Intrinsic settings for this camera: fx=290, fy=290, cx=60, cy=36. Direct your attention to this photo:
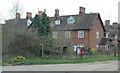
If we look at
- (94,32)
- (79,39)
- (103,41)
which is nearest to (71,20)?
(79,39)

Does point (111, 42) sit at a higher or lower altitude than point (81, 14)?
lower

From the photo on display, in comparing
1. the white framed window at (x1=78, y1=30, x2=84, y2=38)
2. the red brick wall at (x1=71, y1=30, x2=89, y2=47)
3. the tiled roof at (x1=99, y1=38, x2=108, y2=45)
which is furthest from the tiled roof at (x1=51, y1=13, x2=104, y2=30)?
the tiled roof at (x1=99, y1=38, x2=108, y2=45)

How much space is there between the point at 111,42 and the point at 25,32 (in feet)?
101

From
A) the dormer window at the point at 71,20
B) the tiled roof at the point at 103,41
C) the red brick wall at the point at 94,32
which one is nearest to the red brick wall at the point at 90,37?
the red brick wall at the point at 94,32

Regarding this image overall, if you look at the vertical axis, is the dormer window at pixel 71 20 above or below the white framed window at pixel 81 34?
above

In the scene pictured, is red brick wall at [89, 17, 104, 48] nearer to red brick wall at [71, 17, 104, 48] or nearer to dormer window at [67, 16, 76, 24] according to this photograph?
red brick wall at [71, 17, 104, 48]

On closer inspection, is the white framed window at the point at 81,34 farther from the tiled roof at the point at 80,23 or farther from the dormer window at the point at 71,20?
the dormer window at the point at 71,20

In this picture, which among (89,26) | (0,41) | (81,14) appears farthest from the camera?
(81,14)

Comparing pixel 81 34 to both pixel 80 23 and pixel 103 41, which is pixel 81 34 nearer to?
pixel 80 23

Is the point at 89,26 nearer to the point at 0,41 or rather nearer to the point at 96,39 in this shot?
the point at 96,39

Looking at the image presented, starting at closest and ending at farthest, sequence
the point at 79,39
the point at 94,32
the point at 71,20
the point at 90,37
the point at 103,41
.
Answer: the point at 90,37, the point at 79,39, the point at 94,32, the point at 71,20, the point at 103,41

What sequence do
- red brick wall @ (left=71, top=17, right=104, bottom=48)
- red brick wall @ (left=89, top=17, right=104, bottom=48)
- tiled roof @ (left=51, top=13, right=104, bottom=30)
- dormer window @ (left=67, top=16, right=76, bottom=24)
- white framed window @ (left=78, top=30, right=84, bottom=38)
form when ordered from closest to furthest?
red brick wall @ (left=71, top=17, right=104, bottom=48)
tiled roof @ (left=51, top=13, right=104, bottom=30)
white framed window @ (left=78, top=30, right=84, bottom=38)
red brick wall @ (left=89, top=17, right=104, bottom=48)
dormer window @ (left=67, top=16, right=76, bottom=24)

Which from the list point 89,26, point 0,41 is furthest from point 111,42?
point 0,41

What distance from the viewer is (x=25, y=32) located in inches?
1495
